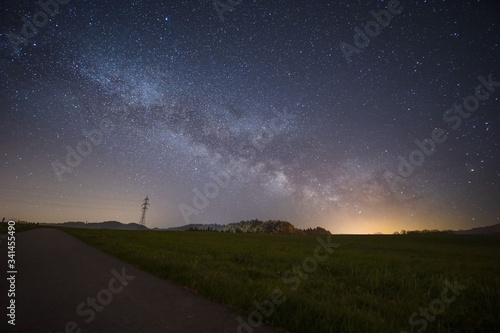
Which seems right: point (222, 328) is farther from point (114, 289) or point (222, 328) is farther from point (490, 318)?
point (490, 318)

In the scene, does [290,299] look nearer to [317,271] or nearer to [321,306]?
[321,306]

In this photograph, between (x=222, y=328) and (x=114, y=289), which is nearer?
(x=222, y=328)

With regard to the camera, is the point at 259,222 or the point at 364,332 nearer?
the point at 364,332

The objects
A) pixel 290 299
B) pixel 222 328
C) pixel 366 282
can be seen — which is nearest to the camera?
pixel 222 328

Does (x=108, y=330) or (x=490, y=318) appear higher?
(x=108, y=330)

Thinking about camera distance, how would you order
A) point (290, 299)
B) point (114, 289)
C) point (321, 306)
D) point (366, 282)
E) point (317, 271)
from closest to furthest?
point (321, 306)
point (290, 299)
point (114, 289)
point (366, 282)
point (317, 271)

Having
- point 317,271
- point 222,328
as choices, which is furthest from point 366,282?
point 222,328

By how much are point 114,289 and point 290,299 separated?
338cm

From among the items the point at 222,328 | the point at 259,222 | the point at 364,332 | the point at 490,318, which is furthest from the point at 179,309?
the point at 259,222

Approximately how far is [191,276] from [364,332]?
3.94 meters

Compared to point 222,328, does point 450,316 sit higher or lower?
lower

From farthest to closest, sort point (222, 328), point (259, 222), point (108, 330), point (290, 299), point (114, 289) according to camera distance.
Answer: point (259, 222)
point (114, 289)
point (290, 299)
point (222, 328)
point (108, 330)

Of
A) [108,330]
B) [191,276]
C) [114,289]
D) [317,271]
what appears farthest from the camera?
[317,271]

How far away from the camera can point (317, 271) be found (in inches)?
330
